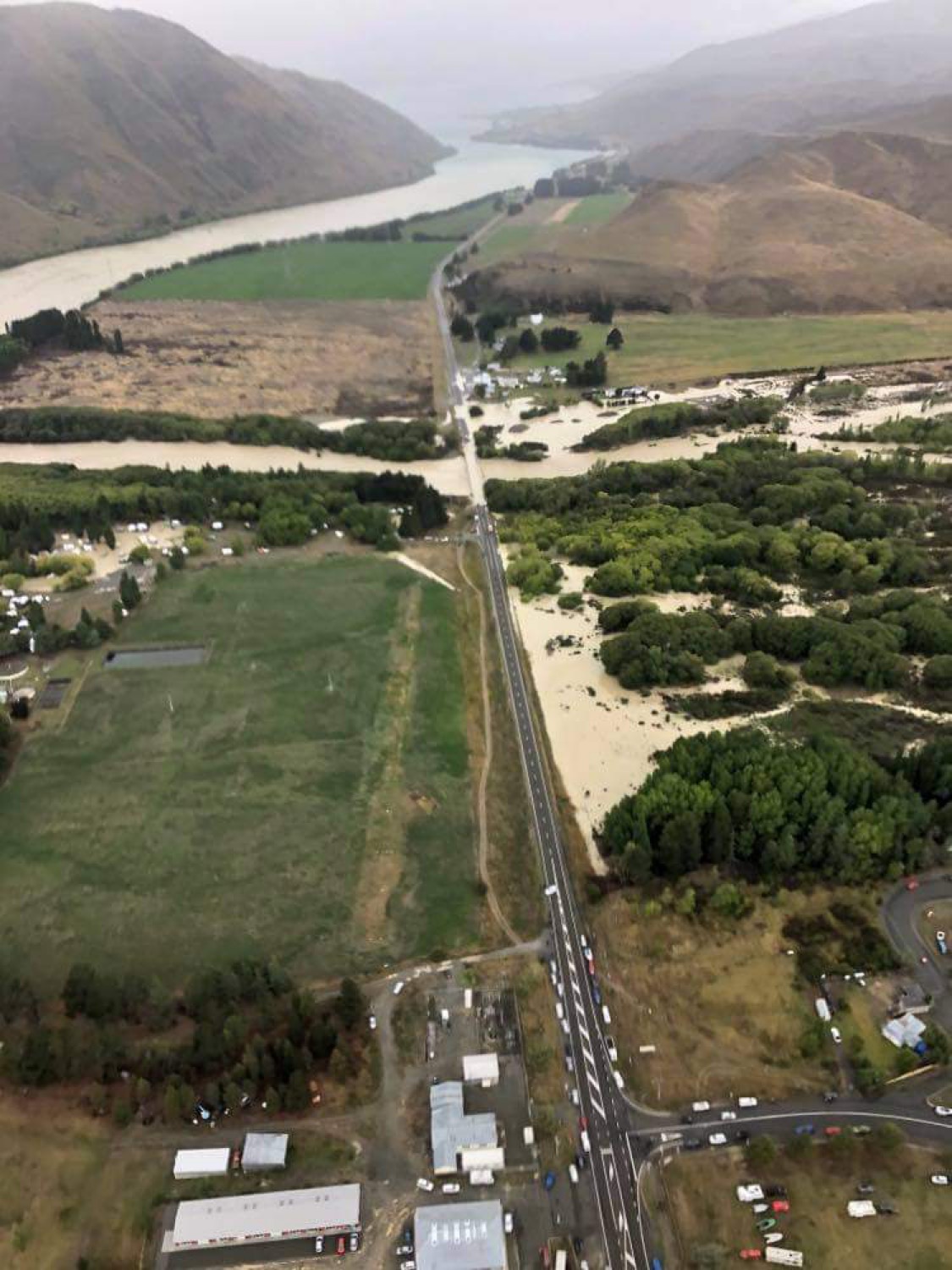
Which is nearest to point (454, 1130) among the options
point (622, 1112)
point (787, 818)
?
point (622, 1112)

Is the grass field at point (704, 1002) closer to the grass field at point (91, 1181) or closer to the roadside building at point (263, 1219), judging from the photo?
the roadside building at point (263, 1219)

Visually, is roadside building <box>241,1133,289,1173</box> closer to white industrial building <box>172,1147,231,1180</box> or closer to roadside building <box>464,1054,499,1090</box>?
white industrial building <box>172,1147,231,1180</box>

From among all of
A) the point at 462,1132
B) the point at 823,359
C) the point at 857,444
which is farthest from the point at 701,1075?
the point at 823,359

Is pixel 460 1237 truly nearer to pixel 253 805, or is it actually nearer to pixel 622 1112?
pixel 622 1112

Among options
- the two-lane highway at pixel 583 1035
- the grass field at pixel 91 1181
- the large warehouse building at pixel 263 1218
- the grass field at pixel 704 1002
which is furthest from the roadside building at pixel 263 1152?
the grass field at pixel 704 1002

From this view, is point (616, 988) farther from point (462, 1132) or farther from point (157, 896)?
point (157, 896)
